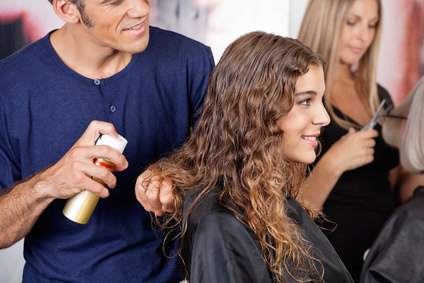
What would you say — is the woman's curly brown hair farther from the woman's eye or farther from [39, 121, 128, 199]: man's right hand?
[39, 121, 128, 199]: man's right hand

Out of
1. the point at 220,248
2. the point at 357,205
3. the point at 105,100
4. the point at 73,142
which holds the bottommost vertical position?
the point at 357,205

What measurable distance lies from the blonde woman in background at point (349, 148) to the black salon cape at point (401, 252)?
27 cm

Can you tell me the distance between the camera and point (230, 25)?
2.29 metres

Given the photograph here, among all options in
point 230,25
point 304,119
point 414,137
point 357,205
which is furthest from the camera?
point 230,25

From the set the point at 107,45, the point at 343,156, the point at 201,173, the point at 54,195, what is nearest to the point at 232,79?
the point at 201,173

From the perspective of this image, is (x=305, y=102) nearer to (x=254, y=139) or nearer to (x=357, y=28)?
(x=254, y=139)

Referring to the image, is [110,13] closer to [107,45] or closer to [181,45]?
[107,45]

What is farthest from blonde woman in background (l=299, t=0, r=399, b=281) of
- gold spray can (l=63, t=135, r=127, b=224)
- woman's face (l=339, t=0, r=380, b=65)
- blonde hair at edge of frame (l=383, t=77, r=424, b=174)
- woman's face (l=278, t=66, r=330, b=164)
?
gold spray can (l=63, t=135, r=127, b=224)

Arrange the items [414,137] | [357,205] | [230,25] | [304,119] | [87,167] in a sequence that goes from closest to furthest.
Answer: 1. [87,167]
2. [304,119]
3. [414,137]
4. [357,205]
5. [230,25]

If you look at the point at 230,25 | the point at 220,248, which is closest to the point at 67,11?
the point at 220,248

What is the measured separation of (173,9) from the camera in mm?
2150

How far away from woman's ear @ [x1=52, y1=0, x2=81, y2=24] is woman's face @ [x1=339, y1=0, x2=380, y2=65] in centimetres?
113

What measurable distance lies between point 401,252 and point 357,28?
92 centimetres

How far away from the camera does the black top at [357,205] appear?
2047 millimetres
